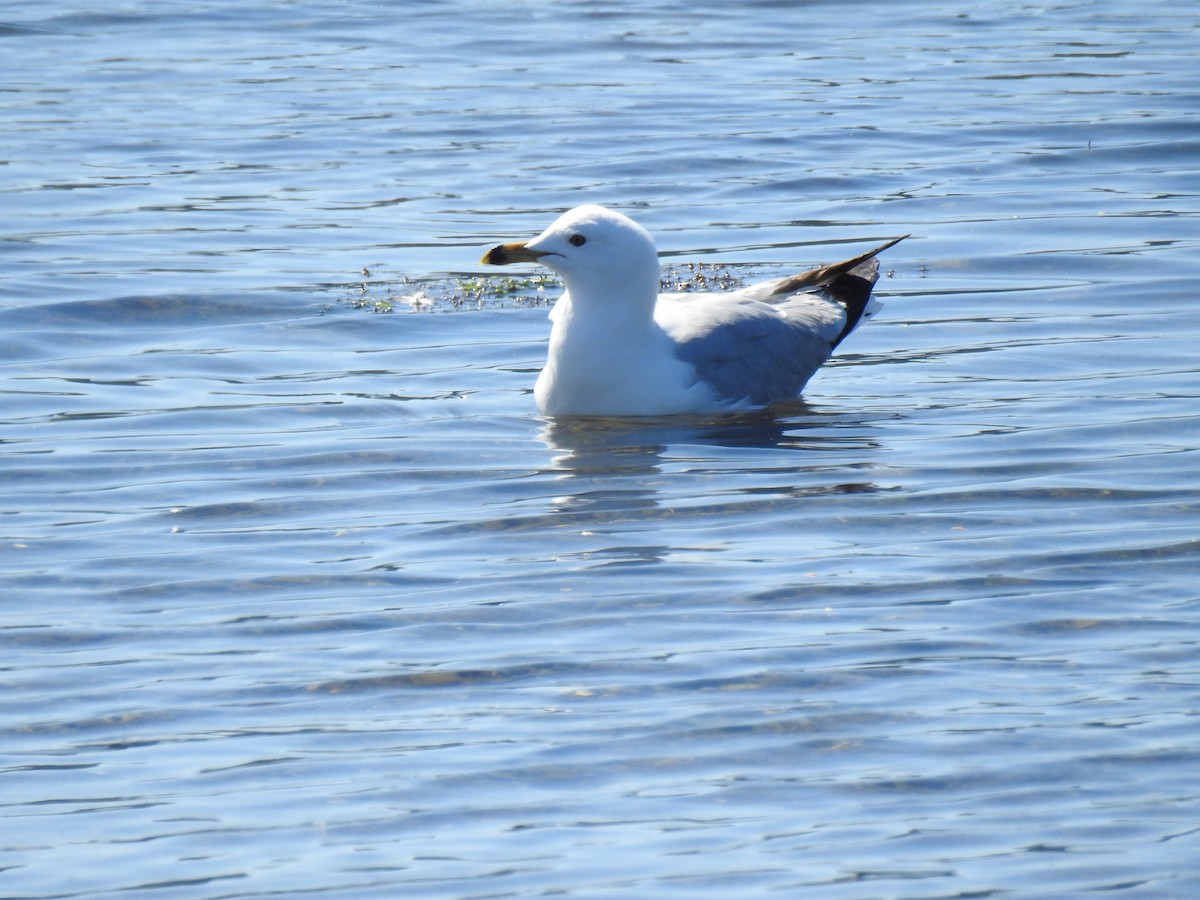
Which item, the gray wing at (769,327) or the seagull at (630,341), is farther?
the gray wing at (769,327)

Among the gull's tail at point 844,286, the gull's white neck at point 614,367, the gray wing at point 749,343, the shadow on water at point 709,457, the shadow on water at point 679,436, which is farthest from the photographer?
the gull's tail at point 844,286

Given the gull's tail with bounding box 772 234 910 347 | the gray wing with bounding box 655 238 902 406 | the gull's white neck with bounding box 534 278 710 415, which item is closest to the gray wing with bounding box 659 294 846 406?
the gray wing with bounding box 655 238 902 406

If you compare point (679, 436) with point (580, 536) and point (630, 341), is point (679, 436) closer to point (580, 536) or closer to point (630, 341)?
point (630, 341)

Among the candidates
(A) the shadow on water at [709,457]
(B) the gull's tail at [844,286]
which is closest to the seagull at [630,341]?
(A) the shadow on water at [709,457]

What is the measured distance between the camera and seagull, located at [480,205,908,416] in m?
8.67

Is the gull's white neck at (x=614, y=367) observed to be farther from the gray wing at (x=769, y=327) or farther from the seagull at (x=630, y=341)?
the gray wing at (x=769, y=327)

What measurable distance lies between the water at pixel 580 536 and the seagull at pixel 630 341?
0.51 feet

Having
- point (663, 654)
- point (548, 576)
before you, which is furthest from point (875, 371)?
point (663, 654)

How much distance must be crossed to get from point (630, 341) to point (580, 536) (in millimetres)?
1798

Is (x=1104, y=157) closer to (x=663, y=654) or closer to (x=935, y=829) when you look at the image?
(x=663, y=654)

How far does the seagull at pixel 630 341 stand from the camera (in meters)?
8.67

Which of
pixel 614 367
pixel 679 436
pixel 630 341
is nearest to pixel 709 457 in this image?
pixel 679 436

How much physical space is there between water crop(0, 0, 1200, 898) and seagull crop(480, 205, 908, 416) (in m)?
0.16

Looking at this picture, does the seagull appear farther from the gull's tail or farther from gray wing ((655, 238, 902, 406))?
the gull's tail
